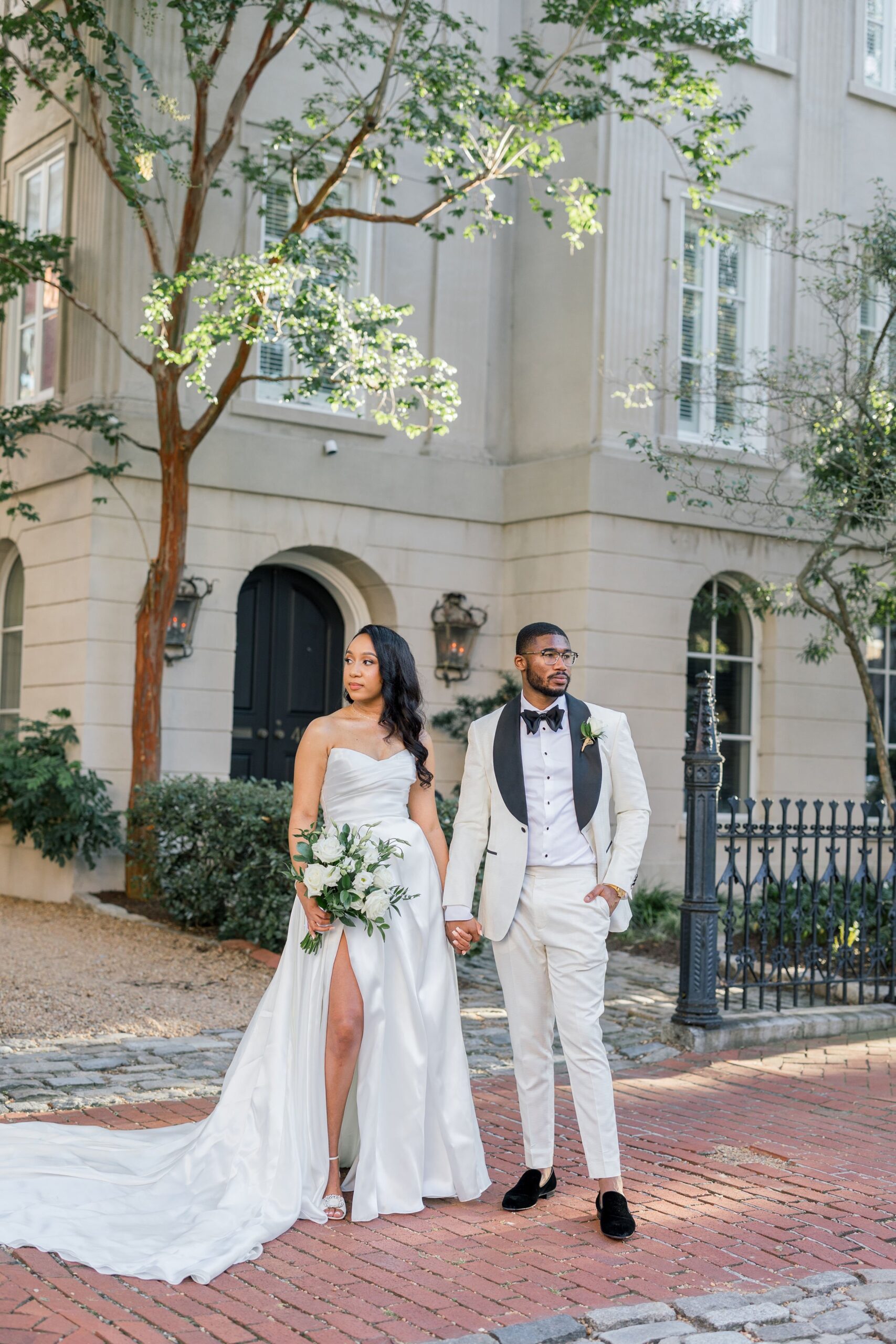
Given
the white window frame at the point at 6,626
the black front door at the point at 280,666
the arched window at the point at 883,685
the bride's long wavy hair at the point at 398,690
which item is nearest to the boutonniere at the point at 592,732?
the bride's long wavy hair at the point at 398,690

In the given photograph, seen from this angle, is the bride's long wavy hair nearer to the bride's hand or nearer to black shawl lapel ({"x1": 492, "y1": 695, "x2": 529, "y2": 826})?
black shawl lapel ({"x1": 492, "y1": 695, "x2": 529, "y2": 826})

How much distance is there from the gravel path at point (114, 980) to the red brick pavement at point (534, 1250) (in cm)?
171

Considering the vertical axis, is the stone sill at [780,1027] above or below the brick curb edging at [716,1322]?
below

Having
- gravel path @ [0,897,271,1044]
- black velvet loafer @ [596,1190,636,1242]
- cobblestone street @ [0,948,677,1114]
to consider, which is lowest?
cobblestone street @ [0,948,677,1114]

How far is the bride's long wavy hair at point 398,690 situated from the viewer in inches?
203

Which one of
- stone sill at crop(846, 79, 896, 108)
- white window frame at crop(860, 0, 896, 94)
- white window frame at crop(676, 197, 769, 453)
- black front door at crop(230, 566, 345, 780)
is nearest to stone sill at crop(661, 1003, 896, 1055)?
black front door at crop(230, 566, 345, 780)

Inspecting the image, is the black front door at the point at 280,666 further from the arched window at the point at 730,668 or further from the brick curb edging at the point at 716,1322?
the brick curb edging at the point at 716,1322

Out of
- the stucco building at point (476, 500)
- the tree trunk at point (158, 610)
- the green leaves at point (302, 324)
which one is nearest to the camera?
the green leaves at point (302, 324)

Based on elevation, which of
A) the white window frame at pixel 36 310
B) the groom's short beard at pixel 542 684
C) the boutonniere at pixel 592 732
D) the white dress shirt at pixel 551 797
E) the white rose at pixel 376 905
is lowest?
the white rose at pixel 376 905

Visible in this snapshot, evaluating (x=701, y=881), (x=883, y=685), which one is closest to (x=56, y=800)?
(x=701, y=881)

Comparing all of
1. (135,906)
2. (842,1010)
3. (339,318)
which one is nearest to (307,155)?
(339,318)

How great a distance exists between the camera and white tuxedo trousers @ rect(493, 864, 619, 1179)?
465cm

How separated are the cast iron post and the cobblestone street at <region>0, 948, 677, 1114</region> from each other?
317 mm

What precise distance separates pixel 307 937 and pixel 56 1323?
1.56 metres
